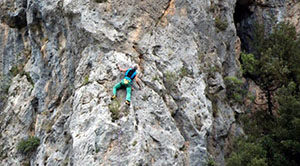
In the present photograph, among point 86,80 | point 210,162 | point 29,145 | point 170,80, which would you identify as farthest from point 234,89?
point 29,145

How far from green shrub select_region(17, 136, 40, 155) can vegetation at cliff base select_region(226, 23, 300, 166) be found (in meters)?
9.32

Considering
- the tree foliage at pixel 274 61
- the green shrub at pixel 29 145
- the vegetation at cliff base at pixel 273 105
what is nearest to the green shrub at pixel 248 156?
the vegetation at cliff base at pixel 273 105

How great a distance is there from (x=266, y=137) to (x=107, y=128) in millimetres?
8733

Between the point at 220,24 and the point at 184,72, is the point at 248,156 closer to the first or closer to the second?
the point at 184,72

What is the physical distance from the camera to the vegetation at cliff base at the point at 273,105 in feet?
54.5

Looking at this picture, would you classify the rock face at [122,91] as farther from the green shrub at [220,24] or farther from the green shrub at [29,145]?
the green shrub at [29,145]

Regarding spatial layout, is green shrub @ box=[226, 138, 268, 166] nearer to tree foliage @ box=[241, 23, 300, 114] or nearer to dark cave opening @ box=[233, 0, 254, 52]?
tree foliage @ box=[241, 23, 300, 114]

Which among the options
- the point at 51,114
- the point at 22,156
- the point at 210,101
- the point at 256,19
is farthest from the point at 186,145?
the point at 256,19

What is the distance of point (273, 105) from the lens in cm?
2139

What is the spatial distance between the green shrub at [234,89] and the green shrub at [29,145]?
10.5 meters

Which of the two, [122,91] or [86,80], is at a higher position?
[122,91]

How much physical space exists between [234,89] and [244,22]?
8112 millimetres

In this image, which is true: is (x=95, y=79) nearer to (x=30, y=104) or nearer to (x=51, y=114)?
(x=51, y=114)

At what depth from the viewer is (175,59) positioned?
55.9 ft
